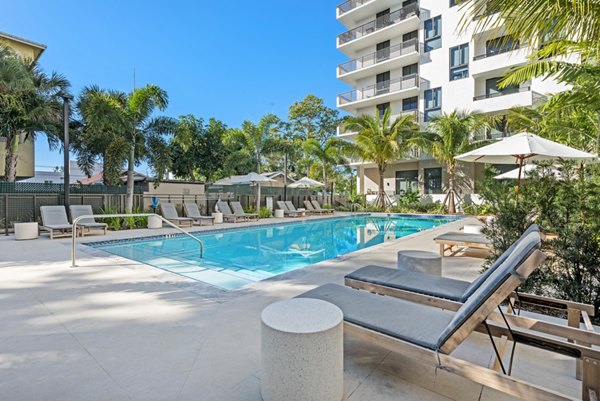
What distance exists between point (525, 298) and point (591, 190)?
5.20 ft

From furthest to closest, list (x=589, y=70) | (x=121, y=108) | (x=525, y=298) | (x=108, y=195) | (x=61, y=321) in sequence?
(x=108, y=195), (x=121, y=108), (x=589, y=70), (x=61, y=321), (x=525, y=298)

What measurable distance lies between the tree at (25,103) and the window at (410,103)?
21017 mm

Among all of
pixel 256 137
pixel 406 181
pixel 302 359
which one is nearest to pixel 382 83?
pixel 406 181

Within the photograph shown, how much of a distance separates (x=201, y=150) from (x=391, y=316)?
73.2 ft

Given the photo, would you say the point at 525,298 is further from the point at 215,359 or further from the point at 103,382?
the point at 103,382

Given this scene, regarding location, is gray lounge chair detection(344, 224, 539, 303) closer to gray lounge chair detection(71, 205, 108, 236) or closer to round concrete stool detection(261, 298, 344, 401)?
round concrete stool detection(261, 298, 344, 401)

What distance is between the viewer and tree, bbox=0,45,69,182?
10781mm

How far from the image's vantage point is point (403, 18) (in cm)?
2312

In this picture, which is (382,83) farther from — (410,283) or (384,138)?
(410,283)

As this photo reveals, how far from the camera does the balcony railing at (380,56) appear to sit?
22.9 metres

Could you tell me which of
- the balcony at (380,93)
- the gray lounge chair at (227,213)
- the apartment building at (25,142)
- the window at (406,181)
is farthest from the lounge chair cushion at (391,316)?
the balcony at (380,93)

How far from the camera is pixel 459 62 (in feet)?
68.5

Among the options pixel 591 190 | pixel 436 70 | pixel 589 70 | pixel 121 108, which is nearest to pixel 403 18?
pixel 436 70

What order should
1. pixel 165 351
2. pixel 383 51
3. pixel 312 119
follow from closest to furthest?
pixel 165 351
pixel 383 51
pixel 312 119
